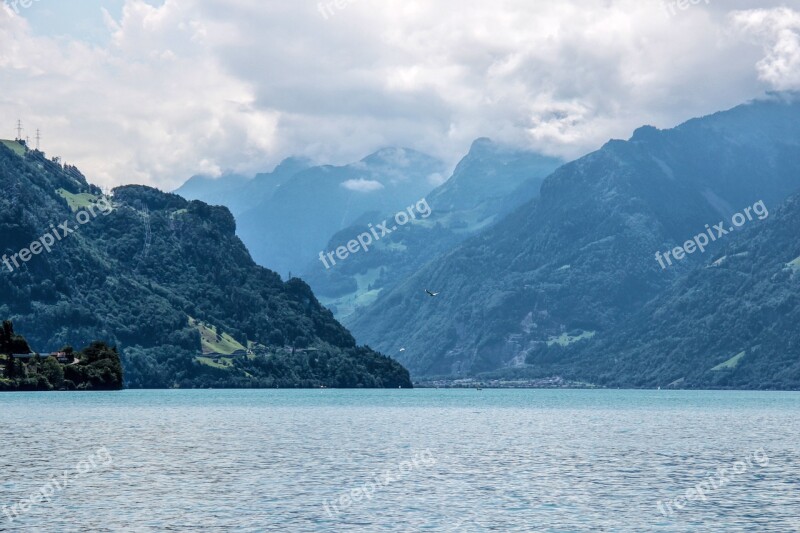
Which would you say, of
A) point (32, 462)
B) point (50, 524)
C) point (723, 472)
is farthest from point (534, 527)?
point (32, 462)

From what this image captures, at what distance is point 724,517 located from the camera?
7894 cm

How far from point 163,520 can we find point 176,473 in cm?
2615

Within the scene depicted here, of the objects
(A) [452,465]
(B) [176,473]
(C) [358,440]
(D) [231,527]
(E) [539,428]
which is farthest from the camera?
(E) [539,428]

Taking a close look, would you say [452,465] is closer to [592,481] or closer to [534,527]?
[592,481]

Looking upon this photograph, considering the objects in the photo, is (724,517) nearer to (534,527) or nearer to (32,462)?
(534,527)

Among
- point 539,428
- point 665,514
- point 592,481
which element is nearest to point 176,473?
point 592,481

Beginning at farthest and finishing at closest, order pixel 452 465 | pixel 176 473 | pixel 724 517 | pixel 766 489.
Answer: pixel 452 465 → pixel 176 473 → pixel 766 489 → pixel 724 517

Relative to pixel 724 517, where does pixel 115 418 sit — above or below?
above

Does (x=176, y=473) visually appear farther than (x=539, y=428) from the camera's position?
No

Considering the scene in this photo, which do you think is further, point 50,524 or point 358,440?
point 358,440

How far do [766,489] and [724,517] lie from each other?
53.6 feet

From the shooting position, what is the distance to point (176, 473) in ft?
331

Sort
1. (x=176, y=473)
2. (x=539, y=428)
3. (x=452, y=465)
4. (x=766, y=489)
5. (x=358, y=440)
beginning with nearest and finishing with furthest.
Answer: (x=766, y=489) < (x=176, y=473) < (x=452, y=465) < (x=358, y=440) < (x=539, y=428)

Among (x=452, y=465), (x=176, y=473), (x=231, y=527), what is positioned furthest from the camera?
(x=452, y=465)
